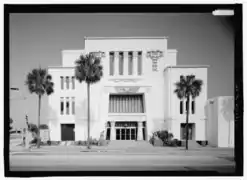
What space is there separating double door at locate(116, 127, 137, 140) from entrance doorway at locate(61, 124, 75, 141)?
2.05m

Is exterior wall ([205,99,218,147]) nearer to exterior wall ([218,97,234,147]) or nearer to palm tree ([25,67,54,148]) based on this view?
exterior wall ([218,97,234,147])

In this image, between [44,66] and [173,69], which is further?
[173,69]

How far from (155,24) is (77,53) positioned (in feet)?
11.8

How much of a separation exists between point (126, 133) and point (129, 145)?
1.02 m

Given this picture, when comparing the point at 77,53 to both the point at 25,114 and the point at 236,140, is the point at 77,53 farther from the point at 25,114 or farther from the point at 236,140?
the point at 236,140

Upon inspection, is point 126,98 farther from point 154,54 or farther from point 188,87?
point 188,87

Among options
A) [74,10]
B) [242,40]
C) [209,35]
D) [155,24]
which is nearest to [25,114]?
[74,10]

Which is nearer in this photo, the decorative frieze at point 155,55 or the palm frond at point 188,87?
the palm frond at point 188,87

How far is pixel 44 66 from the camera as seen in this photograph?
12.3 metres

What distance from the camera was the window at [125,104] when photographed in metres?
13.9

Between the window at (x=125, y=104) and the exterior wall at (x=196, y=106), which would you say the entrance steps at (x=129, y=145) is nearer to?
the exterior wall at (x=196, y=106)

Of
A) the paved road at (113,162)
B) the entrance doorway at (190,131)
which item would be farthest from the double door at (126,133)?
the entrance doorway at (190,131)

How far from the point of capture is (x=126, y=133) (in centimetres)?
1377

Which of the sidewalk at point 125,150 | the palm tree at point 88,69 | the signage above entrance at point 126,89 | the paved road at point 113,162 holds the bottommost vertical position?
the paved road at point 113,162
